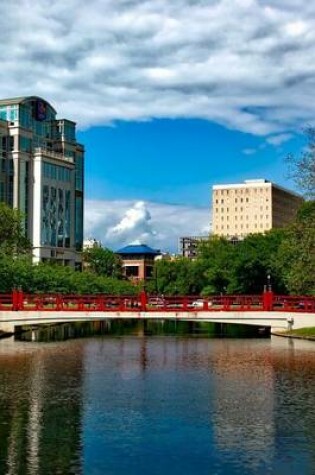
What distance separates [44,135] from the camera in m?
172

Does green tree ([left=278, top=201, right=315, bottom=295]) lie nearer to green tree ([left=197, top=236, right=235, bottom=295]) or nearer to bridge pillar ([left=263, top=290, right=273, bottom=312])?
bridge pillar ([left=263, top=290, right=273, bottom=312])

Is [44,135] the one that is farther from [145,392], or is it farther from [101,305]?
[145,392]

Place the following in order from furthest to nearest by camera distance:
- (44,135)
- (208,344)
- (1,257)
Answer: (44,135) → (1,257) → (208,344)

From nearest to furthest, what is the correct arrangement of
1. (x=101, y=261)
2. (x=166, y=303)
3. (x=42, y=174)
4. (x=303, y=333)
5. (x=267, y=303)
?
(x=303, y=333) < (x=267, y=303) < (x=166, y=303) < (x=42, y=174) < (x=101, y=261)

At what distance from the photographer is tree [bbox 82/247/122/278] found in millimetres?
177875

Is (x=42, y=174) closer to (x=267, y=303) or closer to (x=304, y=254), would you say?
(x=267, y=303)

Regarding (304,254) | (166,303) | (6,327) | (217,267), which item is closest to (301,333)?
(304,254)

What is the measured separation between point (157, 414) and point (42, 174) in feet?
468

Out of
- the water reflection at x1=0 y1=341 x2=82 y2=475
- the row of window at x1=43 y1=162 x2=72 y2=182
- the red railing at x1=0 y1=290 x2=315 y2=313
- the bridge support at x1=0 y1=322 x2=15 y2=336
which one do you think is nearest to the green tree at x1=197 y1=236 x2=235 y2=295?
the row of window at x1=43 y1=162 x2=72 y2=182

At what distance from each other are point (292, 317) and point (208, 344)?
937 cm

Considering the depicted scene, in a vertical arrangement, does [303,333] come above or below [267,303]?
below

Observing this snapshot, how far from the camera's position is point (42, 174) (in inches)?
6550

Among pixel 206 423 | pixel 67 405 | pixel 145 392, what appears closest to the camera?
pixel 206 423

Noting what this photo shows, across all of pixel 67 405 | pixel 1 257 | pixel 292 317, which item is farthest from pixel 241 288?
pixel 67 405
